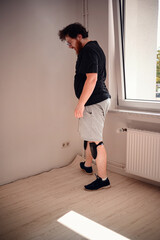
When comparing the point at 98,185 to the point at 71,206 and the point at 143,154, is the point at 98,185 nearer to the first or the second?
the point at 71,206

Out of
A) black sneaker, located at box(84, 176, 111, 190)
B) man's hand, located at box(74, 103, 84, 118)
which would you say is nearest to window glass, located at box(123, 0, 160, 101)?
man's hand, located at box(74, 103, 84, 118)

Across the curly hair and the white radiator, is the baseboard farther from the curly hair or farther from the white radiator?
the curly hair

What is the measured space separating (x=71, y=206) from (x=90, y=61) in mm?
1184

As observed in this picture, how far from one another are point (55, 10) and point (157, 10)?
1.05 metres

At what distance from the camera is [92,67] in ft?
6.48

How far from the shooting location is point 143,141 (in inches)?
90.2

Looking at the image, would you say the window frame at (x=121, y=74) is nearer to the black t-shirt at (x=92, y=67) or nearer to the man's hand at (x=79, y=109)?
the black t-shirt at (x=92, y=67)

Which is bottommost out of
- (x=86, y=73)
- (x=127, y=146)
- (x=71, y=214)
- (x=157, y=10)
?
(x=71, y=214)

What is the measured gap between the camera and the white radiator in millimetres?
2211

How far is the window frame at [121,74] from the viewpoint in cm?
239

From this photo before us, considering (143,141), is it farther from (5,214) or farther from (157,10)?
(5,214)

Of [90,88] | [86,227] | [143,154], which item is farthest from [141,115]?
[86,227]

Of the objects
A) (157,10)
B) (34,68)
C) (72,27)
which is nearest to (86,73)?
(72,27)

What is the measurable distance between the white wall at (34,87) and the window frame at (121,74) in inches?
21.7
